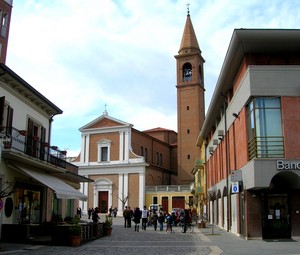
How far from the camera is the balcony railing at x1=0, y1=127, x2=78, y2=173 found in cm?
1568

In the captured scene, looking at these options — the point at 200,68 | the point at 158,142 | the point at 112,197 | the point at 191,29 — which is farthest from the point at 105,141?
the point at 191,29

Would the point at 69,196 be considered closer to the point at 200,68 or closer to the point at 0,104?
the point at 0,104

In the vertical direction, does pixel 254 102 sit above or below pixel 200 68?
below

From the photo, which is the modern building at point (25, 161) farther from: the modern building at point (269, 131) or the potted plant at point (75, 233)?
the modern building at point (269, 131)

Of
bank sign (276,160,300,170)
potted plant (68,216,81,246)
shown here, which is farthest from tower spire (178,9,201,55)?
potted plant (68,216,81,246)

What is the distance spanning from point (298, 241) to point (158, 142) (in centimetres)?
5272

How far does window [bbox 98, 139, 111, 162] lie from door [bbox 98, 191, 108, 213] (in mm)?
5123

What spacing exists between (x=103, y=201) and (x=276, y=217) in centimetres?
4248

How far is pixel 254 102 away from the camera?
17.7 m

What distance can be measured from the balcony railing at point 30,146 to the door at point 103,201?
35905mm

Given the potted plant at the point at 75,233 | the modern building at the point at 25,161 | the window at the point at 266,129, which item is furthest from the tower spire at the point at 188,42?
the potted plant at the point at 75,233

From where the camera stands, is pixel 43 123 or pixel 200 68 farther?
pixel 200 68

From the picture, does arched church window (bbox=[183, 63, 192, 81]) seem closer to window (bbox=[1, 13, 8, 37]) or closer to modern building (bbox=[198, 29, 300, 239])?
window (bbox=[1, 13, 8, 37])

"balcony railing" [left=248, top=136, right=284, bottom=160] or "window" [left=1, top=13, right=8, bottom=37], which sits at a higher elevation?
"window" [left=1, top=13, right=8, bottom=37]
